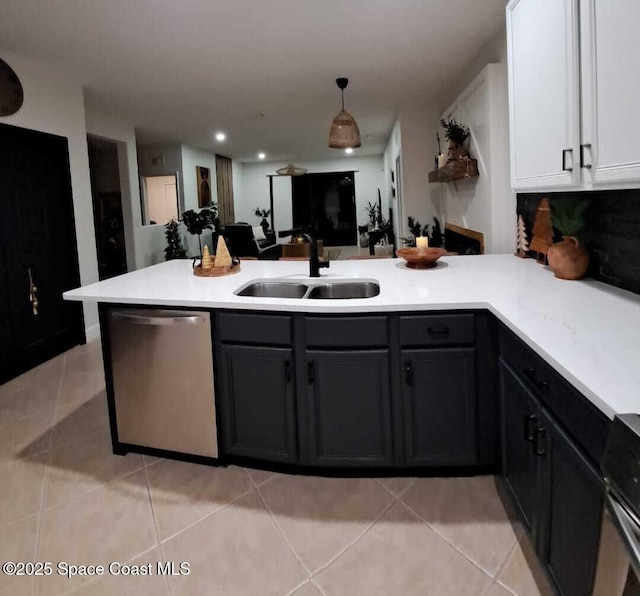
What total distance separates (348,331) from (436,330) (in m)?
0.37

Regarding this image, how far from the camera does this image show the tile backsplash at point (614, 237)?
1840mm

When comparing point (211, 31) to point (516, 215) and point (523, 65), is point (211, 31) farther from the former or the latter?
point (516, 215)

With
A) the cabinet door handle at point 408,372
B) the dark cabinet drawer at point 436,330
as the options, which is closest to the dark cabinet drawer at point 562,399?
the dark cabinet drawer at point 436,330

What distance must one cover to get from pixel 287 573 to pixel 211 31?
3.30 metres

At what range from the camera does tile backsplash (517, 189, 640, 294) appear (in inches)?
72.5

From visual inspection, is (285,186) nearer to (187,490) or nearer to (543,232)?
(543,232)

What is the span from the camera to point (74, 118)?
4.32 m

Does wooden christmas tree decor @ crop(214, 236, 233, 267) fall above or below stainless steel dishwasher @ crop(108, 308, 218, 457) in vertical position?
above

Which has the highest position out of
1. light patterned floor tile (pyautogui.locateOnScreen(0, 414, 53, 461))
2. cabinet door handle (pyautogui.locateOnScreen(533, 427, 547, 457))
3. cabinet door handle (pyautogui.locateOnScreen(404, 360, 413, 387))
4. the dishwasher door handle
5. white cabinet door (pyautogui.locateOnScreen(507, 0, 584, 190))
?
white cabinet door (pyautogui.locateOnScreen(507, 0, 584, 190))

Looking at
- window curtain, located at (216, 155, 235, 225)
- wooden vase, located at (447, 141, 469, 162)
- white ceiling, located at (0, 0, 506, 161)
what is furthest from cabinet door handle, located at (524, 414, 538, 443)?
window curtain, located at (216, 155, 235, 225)

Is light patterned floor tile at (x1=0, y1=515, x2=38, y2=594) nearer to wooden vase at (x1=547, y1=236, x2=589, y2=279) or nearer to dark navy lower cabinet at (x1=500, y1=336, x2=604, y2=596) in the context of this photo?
dark navy lower cabinet at (x1=500, y1=336, x2=604, y2=596)

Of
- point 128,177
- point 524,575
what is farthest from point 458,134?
point 128,177

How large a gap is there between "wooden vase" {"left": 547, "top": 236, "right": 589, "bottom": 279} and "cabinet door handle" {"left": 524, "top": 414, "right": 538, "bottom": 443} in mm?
924

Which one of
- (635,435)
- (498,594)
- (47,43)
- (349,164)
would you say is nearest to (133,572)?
(498,594)
